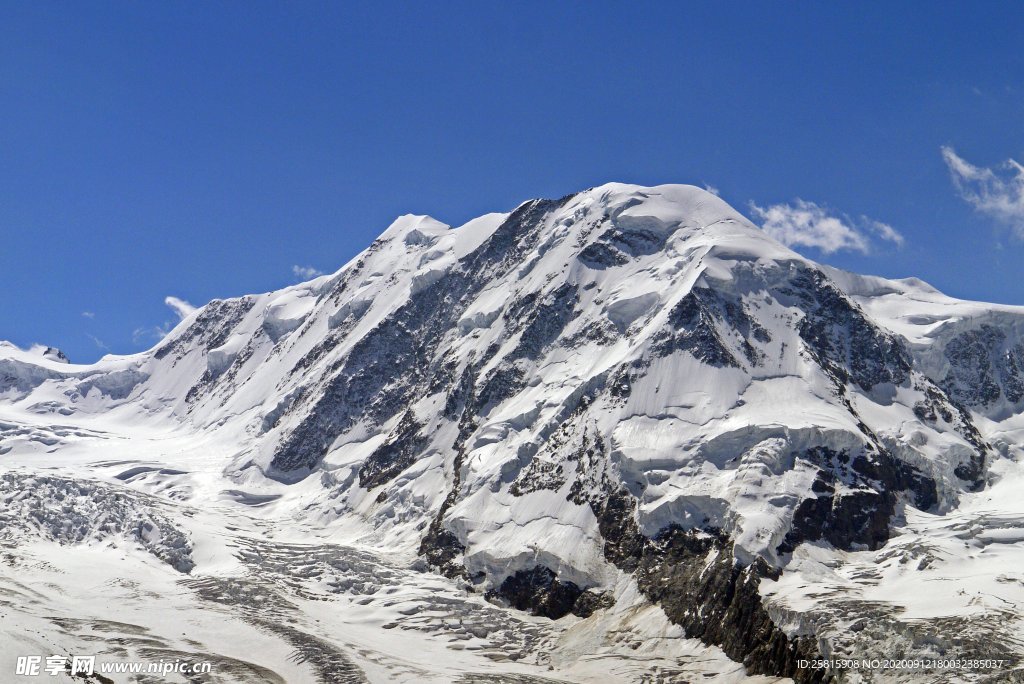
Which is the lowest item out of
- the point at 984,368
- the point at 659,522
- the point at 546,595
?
the point at 546,595

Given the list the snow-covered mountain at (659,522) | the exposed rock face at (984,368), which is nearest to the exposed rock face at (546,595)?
the snow-covered mountain at (659,522)

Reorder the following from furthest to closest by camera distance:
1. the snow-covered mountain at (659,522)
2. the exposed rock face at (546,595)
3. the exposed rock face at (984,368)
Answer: the exposed rock face at (984,368), the exposed rock face at (546,595), the snow-covered mountain at (659,522)

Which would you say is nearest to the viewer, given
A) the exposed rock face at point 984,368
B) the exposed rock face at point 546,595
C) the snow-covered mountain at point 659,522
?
the snow-covered mountain at point 659,522

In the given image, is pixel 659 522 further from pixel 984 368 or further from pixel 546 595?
pixel 984 368

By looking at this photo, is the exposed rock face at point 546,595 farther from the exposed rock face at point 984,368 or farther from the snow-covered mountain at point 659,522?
the exposed rock face at point 984,368

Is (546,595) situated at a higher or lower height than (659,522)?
lower

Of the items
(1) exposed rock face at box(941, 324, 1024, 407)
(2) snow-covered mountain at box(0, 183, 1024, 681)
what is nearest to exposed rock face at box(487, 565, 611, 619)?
(2) snow-covered mountain at box(0, 183, 1024, 681)

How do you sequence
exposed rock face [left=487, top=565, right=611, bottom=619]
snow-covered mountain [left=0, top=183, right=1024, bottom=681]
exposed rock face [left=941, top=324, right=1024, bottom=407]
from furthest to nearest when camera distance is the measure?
1. exposed rock face [left=941, top=324, right=1024, bottom=407]
2. exposed rock face [left=487, top=565, right=611, bottom=619]
3. snow-covered mountain [left=0, top=183, right=1024, bottom=681]

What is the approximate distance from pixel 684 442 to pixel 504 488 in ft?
89.8

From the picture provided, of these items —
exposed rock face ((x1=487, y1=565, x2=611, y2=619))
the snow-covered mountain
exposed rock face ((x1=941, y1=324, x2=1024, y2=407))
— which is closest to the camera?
the snow-covered mountain

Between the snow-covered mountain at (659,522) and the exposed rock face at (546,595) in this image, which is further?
the exposed rock face at (546,595)

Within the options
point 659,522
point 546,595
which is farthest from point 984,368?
point 546,595

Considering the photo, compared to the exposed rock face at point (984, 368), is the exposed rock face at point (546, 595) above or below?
below

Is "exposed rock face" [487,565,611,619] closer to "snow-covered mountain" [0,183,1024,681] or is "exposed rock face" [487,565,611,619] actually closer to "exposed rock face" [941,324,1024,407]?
"snow-covered mountain" [0,183,1024,681]
